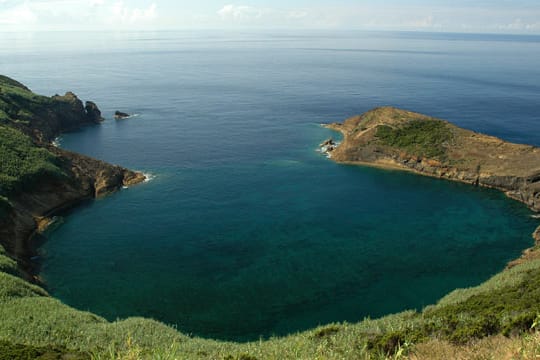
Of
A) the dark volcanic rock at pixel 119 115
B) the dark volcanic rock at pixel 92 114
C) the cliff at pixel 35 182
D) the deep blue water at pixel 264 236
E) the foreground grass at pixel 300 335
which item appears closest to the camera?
the foreground grass at pixel 300 335

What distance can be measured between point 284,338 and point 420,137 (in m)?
68.3

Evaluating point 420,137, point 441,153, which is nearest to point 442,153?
point 441,153

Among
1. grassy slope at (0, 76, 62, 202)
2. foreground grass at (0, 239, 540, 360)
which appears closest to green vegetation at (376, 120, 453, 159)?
foreground grass at (0, 239, 540, 360)

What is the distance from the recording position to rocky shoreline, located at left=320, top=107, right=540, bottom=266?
242 ft

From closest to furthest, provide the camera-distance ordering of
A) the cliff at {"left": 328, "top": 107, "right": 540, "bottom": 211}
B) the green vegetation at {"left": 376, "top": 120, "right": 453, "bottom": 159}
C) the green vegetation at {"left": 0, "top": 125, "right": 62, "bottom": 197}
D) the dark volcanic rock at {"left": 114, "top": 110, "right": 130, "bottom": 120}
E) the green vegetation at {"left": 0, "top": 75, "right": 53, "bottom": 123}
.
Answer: the green vegetation at {"left": 0, "top": 125, "right": 62, "bottom": 197}, the cliff at {"left": 328, "top": 107, "right": 540, "bottom": 211}, the green vegetation at {"left": 376, "top": 120, "right": 453, "bottom": 159}, the green vegetation at {"left": 0, "top": 75, "right": 53, "bottom": 123}, the dark volcanic rock at {"left": 114, "top": 110, "right": 130, "bottom": 120}

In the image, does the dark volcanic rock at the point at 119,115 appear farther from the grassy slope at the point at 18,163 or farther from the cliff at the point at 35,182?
the grassy slope at the point at 18,163

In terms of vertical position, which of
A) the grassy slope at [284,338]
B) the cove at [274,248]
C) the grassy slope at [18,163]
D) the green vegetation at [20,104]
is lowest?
the cove at [274,248]

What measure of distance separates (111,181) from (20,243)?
22.6m

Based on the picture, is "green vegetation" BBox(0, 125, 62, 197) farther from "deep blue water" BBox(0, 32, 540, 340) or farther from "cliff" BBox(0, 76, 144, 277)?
"deep blue water" BBox(0, 32, 540, 340)

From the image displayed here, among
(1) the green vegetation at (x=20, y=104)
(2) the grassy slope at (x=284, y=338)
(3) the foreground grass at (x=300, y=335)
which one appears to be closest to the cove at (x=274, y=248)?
(2) the grassy slope at (x=284, y=338)

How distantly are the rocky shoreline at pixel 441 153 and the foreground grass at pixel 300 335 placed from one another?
40358mm

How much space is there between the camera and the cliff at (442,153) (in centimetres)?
7388

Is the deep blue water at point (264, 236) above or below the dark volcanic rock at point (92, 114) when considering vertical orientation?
below

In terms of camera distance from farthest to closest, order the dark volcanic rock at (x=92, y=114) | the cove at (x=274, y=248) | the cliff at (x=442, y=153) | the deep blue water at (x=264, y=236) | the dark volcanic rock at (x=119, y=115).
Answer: the dark volcanic rock at (x=119, y=115) < the dark volcanic rock at (x=92, y=114) < the cliff at (x=442, y=153) < the deep blue water at (x=264, y=236) < the cove at (x=274, y=248)
